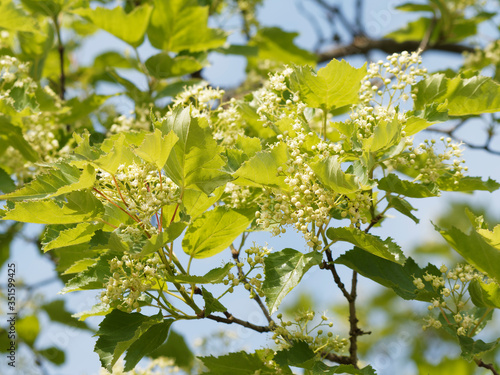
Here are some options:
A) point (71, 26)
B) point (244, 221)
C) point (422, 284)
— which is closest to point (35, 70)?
point (71, 26)

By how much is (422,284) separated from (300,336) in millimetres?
555

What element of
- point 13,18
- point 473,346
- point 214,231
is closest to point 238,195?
point 214,231

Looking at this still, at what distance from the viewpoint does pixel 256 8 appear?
5.89 metres

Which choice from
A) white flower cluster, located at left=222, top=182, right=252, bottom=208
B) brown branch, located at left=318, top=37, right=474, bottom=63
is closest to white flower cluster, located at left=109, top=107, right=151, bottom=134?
white flower cluster, located at left=222, top=182, right=252, bottom=208

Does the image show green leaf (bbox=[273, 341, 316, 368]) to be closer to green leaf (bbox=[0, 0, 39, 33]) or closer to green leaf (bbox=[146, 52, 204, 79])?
green leaf (bbox=[146, 52, 204, 79])

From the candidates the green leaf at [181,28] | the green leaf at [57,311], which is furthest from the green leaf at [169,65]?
the green leaf at [57,311]

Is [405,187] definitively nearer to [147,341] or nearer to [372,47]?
[147,341]

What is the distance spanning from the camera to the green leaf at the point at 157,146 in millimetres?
1838

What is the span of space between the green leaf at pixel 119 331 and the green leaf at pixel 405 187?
1058 mm

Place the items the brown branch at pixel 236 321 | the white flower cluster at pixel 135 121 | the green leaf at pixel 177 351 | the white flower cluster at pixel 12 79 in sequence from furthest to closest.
Result: the green leaf at pixel 177 351 → the white flower cluster at pixel 135 121 → the white flower cluster at pixel 12 79 → the brown branch at pixel 236 321

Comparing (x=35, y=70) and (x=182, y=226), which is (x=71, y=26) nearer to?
(x=35, y=70)

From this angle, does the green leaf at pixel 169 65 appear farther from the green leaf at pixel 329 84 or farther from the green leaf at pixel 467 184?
the green leaf at pixel 467 184

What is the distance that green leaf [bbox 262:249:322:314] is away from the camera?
2.02 m

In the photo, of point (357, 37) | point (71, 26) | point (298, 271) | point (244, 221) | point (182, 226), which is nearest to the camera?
point (182, 226)
